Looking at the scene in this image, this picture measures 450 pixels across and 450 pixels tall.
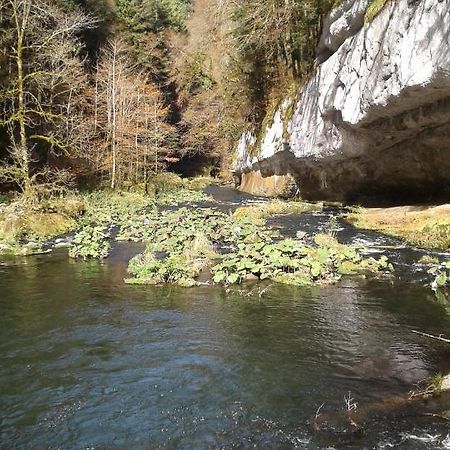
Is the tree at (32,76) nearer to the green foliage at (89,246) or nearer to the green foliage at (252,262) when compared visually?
the green foliage at (89,246)

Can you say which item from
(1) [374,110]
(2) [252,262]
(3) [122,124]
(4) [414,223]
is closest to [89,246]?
(2) [252,262]

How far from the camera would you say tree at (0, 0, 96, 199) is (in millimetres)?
17984

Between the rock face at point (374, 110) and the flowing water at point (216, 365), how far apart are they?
5752 millimetres

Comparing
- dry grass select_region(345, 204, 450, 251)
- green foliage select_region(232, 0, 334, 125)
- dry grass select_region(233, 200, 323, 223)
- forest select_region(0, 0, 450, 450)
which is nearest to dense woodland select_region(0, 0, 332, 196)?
green foliage select_region(232, 0, 334, 125)

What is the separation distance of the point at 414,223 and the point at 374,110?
3600 millimetres

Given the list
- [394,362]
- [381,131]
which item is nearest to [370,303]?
[394,362]

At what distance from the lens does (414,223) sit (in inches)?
585

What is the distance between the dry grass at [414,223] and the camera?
1293 cm

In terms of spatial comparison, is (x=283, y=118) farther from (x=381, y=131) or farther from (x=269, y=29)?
(x=381, y=131)

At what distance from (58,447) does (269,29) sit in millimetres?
24665

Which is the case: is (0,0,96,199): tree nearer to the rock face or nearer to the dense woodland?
the dense woodland

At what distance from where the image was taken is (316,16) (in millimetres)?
22672

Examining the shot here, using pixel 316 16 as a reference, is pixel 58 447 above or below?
below

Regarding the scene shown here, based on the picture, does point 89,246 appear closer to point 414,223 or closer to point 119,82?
point 414,223
